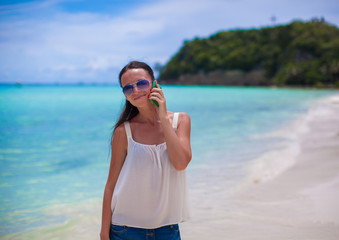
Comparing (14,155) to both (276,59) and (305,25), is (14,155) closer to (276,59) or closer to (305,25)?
(276,59)

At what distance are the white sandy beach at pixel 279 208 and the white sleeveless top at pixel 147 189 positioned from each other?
68.5 inches

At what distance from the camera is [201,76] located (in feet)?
369

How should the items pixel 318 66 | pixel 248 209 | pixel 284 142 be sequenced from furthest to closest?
1. pixel 318 66
2. pixel 284 142
3. pixel 248 209

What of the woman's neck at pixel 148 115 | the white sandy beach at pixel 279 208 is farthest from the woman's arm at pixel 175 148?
the white sandy beach at pixel 279 208

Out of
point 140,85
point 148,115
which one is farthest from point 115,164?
point 140,85

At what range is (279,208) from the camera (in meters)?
3.67

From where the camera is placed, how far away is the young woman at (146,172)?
4.90 ft

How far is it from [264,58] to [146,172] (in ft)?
337

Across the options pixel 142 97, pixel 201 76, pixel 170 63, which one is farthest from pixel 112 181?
pixel 170 63

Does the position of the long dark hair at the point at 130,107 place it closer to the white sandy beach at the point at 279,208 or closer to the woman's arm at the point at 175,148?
the woman's arm at the point at 175,148

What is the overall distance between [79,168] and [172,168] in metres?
5.84

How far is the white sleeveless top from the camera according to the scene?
1.50m

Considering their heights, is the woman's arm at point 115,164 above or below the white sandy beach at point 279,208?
above

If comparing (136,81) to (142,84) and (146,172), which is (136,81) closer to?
(142,84)
